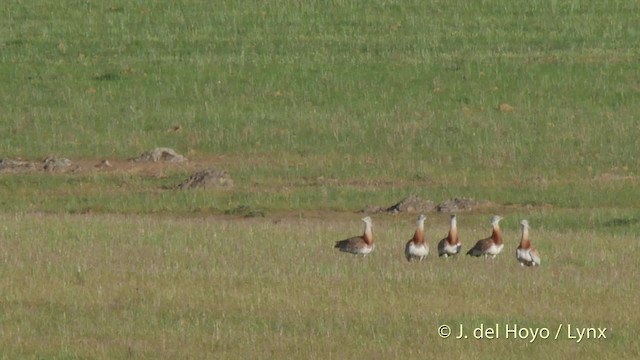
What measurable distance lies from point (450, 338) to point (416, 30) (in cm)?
2676

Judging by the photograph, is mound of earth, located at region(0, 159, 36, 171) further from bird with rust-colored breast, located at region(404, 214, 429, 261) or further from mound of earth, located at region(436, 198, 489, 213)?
bird with rust-colored breast, located at region(404, 214, 429, 261)

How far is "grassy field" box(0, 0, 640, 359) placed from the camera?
15.7 meters

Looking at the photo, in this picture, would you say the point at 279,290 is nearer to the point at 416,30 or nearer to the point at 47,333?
the point at 47,333

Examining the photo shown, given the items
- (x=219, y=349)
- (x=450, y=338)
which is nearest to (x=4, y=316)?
(x=219, y=349)

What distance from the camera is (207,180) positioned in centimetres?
2762

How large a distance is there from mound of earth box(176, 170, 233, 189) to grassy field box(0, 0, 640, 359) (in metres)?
0.25

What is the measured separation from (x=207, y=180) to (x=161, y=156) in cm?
273

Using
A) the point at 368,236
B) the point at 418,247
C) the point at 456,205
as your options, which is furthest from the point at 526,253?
the point at 456,205

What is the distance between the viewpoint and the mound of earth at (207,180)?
1083 inches

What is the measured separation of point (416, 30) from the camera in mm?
41156

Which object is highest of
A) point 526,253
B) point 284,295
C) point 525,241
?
point 284,295

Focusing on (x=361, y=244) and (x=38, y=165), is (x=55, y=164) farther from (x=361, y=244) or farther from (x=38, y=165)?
(x=361, y=244)

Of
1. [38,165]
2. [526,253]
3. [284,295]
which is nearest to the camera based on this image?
[284,295]

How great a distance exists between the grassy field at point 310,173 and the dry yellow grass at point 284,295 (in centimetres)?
5
